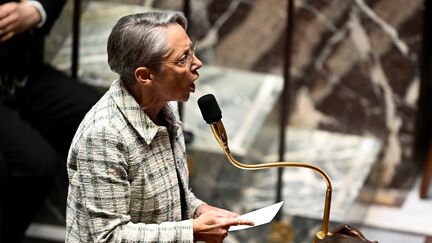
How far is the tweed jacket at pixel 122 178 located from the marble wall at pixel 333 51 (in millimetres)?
1682

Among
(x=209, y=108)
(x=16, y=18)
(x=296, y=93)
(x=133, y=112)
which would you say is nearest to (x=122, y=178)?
(x=133, y=112)

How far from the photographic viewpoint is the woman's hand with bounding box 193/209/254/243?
2.46 metres

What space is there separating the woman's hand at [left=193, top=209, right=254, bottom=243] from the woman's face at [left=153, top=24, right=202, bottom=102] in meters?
0.29

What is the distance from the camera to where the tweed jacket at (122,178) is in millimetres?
2439

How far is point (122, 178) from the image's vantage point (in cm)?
246

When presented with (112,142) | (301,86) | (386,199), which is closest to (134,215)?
(112,142)

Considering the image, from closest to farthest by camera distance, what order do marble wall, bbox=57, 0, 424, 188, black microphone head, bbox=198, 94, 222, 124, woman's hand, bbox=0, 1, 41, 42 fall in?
black microphone head, bbox=198, 94, 222, 124
woman's hand, bbox=0, 1, 41, 42
marble wall, bbox=57, 0, 424, 188

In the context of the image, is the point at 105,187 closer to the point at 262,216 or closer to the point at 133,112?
the point at 133,112

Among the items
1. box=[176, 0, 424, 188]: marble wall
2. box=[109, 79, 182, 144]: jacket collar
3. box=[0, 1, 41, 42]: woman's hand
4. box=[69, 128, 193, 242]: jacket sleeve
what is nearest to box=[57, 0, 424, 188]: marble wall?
box=[176, 0, 424, 188]: marble wall

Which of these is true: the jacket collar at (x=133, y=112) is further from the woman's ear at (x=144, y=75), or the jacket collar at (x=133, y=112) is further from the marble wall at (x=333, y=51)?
the marble wall at (x=333, y=51)

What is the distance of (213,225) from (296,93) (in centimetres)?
189

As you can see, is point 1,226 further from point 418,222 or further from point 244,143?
point 418,222

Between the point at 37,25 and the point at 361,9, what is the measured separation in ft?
4.39

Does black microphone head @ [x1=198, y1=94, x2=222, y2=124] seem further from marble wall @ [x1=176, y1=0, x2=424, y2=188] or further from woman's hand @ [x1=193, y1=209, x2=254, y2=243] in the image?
marble wall @ [x1=176, y1=0, x2=424, y2=188]
